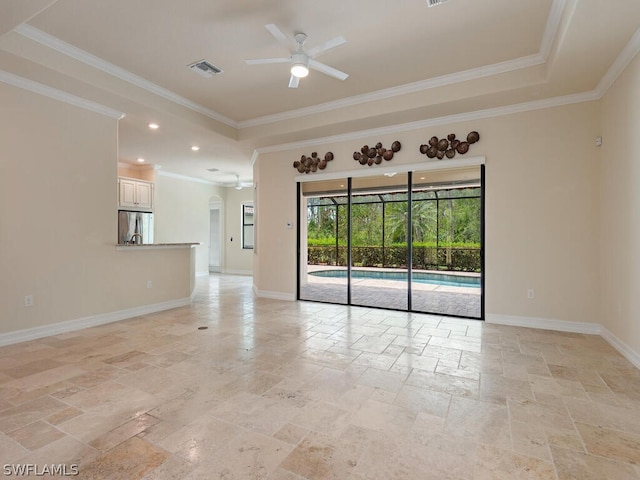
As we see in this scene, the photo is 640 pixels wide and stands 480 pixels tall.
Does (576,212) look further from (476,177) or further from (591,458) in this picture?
(591,458)

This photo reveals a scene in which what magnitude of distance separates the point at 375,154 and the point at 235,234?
6.50 meters

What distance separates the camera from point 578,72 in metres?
3.48

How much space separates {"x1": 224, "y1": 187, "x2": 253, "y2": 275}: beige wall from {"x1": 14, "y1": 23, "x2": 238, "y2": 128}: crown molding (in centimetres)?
526

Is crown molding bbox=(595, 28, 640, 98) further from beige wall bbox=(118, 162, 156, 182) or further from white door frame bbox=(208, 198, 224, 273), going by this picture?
white door frame bbox=(208, 198, 224, 273)

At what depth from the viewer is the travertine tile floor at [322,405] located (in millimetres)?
1720

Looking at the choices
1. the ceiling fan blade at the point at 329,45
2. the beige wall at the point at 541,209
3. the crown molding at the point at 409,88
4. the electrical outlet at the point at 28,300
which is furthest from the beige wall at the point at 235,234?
the ceiling fan blade at the point at 329,45

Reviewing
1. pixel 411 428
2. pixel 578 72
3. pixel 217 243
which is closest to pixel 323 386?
pixel 411 428

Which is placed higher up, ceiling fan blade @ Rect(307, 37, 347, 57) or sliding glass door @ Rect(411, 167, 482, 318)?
ceiling fan blade @ Rect(307, 37, 347, 57)

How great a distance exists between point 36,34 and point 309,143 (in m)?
3.74

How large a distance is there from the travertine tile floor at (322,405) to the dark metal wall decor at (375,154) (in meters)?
2.71

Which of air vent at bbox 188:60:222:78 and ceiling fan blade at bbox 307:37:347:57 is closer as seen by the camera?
ceiling fan blade at bbox 307:37:347:57

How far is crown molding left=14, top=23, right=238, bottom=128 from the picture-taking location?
3213 millimetres

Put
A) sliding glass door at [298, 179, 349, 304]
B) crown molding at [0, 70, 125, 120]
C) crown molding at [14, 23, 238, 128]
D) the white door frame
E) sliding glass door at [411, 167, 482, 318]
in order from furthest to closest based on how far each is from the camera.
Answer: the white door frame → sliding glass door at [298, 179, 349, 304] → sliding glass door at [411, 167, 482, 318] → crown molding at [0, 70, 125, 120] → crown molding at [14, 23, 238, 128]

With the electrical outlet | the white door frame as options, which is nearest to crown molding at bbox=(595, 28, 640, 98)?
the electrical outlet
